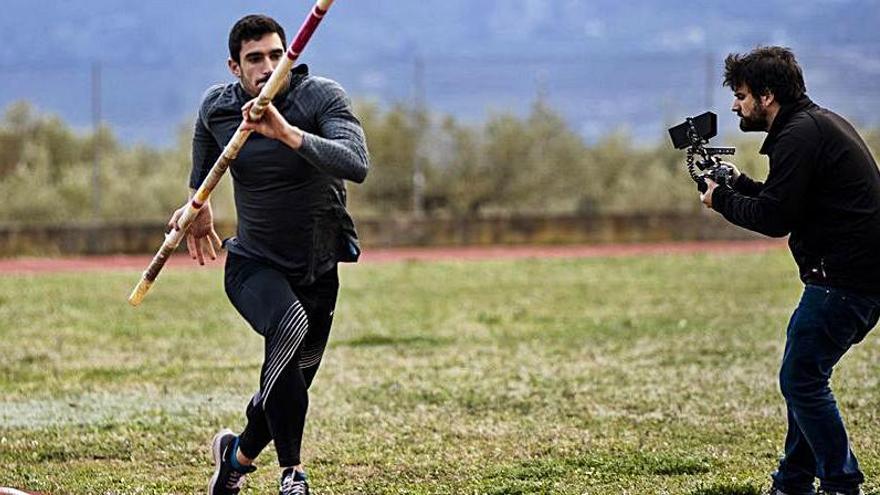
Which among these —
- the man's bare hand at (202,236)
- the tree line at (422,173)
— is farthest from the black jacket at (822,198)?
Answer: the tree line at (422,173)

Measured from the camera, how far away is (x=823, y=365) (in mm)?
6258

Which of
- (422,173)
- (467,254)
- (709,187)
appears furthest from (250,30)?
(422,173)

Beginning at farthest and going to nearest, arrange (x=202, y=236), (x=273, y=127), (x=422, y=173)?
(x=422, y=173)
(x=202, y=236)
(x=273, y=127)

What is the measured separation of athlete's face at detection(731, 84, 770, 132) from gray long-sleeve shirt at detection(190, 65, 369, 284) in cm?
152

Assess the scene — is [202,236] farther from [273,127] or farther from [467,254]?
[467,254]

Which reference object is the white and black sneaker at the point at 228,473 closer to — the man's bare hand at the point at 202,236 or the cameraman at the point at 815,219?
the man's bare hand at the point at 202,236

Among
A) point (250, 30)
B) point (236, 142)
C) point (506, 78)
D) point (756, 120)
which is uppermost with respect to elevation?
point (506, 78)

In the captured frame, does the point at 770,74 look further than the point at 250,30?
No

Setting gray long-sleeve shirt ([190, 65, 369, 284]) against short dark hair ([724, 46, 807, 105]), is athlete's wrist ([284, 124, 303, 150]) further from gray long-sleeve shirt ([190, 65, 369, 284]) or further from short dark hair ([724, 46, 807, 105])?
short dark hair ([724, 46, 807, 105])

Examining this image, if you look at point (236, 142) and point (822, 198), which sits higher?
point (236, 142)

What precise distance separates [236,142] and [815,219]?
2.30 m

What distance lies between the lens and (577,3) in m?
55.2

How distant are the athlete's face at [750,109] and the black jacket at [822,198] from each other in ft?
0.23

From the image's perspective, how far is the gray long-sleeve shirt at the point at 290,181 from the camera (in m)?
6.48
